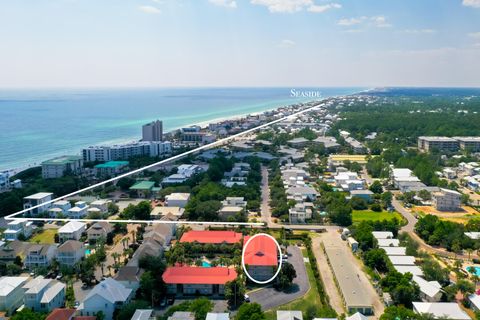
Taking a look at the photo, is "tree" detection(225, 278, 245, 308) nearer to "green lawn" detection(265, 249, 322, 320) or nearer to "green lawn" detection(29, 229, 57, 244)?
"green lawn" detection(265, 249, 322, 320)

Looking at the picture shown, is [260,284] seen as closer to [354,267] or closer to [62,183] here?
[354,267]

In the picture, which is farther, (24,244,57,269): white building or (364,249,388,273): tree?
(364,249,388,273): tree

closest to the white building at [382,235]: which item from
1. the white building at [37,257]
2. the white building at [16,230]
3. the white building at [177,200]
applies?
the white building at [177,200]

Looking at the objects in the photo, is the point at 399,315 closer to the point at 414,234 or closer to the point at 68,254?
the point at 414,234

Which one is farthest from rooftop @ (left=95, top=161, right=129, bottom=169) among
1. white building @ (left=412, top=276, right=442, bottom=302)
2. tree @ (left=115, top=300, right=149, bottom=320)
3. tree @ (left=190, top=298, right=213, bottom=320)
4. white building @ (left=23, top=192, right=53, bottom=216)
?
white building @ (left=412, top=276, right=442, bottom=302)

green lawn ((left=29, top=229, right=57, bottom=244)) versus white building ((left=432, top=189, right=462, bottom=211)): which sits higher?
white building ((left=432, top=189, right=462, bottom=211))

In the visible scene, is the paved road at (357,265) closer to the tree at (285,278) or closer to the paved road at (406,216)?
the tree at (285,278)

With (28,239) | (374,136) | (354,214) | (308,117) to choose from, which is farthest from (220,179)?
(308,117)
